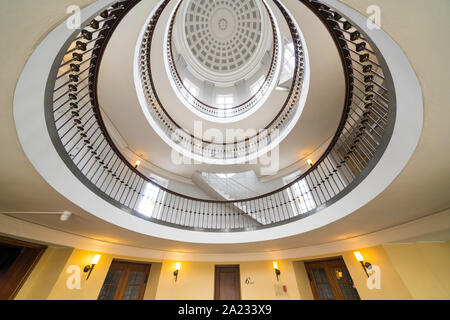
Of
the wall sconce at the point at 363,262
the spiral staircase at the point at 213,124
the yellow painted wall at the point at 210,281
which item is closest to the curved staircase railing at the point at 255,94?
the spiral staircase at the point at 213,124

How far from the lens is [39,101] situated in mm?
1831

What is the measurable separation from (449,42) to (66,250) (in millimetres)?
6476

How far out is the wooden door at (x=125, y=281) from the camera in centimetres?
455

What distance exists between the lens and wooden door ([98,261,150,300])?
4.55 meters

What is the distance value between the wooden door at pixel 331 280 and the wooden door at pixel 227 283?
2.10 meters

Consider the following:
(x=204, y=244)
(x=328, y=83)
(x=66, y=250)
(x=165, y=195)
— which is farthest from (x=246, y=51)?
(x=66, y=250)

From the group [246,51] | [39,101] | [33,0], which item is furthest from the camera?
[246,51]

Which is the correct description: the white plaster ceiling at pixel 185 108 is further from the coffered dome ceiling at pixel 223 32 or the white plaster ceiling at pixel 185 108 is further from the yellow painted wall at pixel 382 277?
the coffered dome ceiling at pixel 223 32

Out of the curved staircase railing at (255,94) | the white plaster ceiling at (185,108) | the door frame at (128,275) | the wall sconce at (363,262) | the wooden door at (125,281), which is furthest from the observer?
the curved staircase railing at (255,94)

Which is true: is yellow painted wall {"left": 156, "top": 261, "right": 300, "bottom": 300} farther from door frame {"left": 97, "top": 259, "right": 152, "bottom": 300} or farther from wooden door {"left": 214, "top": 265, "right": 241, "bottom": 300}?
door frame {"left": 97, "top": 259, "right": 152, "bottom": 300}

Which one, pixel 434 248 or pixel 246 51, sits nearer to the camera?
pixel 434 248
